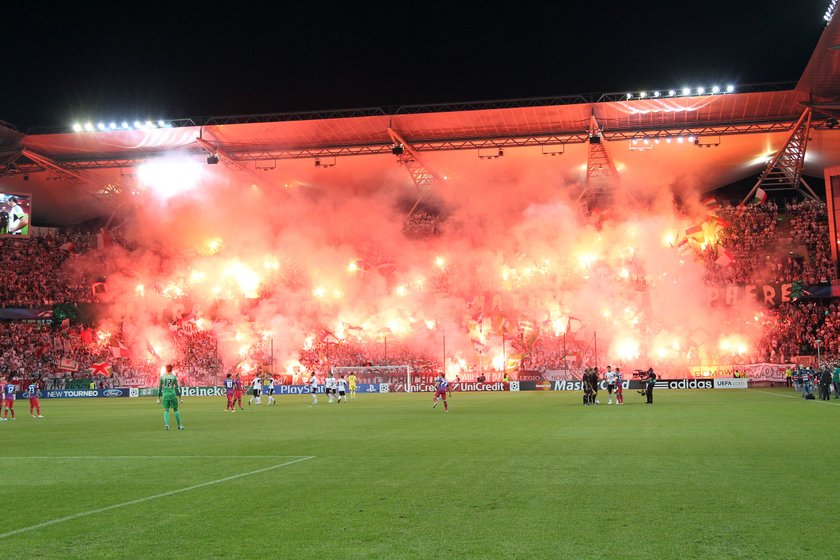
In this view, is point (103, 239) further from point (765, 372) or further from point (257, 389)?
point (765, 372)

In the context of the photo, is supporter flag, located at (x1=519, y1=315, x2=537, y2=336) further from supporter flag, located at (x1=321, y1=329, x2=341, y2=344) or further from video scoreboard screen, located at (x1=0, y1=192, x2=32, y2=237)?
video scoreboard screen, located at (x1=0, y1=192, x2=32, y2=237)

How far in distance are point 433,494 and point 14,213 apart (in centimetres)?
5382

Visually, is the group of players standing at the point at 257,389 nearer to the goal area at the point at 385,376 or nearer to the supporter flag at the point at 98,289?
the goal area at the point at 385,376

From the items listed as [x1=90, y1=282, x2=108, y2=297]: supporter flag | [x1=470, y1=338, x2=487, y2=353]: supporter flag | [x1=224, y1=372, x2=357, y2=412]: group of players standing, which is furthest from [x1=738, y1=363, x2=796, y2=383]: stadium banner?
[x1=90, y1=282, x2=108, y2=297]: supporter flag

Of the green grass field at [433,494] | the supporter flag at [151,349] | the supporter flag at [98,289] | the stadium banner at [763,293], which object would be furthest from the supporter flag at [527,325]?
the green grass field at [433,494]

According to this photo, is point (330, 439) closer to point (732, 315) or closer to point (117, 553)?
point (117, 553)

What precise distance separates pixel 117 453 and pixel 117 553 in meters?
8.56

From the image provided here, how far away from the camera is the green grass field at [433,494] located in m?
6.61

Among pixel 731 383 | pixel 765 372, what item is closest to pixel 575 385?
pixel 731 383

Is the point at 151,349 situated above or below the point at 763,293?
below

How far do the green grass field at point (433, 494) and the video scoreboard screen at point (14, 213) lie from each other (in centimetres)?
4194

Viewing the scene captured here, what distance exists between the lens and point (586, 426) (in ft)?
61.4

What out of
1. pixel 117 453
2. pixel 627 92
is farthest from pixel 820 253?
pixel 117 453

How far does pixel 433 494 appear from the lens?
909cm
